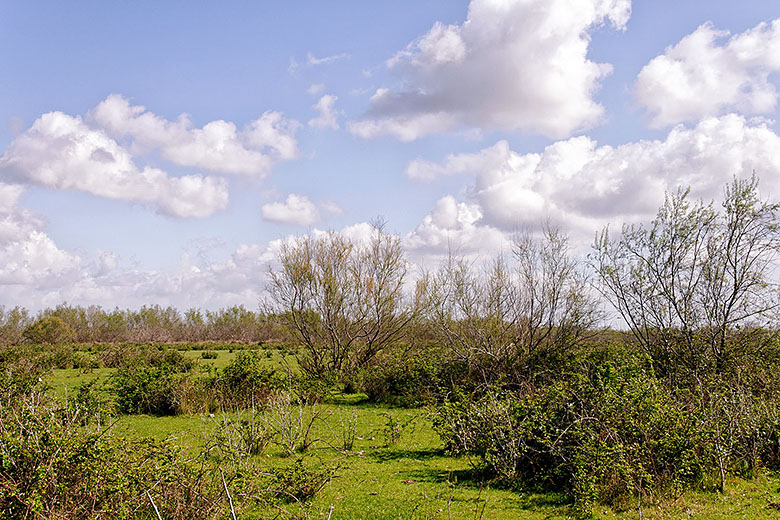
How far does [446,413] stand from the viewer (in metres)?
10.7

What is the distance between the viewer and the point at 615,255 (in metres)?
16.5

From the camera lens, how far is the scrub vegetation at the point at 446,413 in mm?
6551

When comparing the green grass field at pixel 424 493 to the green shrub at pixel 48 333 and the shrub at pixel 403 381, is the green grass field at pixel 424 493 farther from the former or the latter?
the green shrub at pixel 48 333

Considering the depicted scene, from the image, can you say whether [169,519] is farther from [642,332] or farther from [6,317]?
[6,317]

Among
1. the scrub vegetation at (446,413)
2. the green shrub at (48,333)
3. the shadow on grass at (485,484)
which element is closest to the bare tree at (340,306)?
the scrub vegetation at (446,413)

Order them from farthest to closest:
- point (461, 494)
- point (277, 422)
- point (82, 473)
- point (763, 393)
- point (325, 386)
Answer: point (325, 386), point (277, 422), point (763, 393), point (461, 494), point (82, 473)

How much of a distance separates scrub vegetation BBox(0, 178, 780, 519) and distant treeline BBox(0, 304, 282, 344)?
24916 mm

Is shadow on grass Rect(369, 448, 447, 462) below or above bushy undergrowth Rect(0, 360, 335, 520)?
below

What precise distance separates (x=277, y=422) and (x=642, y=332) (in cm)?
1163

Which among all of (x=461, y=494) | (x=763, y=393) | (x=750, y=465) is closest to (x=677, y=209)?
(x=763, y=393)

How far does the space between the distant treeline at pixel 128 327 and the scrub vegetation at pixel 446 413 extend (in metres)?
24.9

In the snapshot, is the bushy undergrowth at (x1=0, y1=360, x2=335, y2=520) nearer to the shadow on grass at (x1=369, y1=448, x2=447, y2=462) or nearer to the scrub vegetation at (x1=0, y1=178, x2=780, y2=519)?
the scrub vegetation at (x1=0, y1=178, x2=780, y2=519)

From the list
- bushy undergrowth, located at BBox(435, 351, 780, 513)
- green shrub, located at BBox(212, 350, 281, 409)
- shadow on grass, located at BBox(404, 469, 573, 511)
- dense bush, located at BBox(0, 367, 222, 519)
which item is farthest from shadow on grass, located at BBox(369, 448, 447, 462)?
green shrub, located at BBox(212, 350, 281, 409)

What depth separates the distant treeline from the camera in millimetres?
46206
